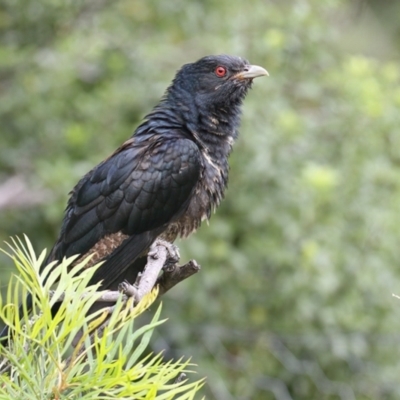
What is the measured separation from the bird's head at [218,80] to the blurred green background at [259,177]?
128 centimetres

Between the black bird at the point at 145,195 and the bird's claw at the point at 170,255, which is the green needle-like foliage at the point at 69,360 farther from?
the black bird at the point at 145,195

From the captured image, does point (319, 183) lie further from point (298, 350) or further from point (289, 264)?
point (298, 350)

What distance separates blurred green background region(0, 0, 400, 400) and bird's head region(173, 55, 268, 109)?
1282 mm

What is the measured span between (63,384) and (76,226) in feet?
6.43

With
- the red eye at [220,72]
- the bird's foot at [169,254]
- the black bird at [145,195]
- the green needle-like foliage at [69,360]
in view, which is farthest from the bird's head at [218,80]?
the green needle-like foliage at [69,360]

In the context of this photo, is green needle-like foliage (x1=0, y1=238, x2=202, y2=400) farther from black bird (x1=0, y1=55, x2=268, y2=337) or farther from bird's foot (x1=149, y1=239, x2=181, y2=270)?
black bird (x1=0, y1=55, x2=268, y2=337)

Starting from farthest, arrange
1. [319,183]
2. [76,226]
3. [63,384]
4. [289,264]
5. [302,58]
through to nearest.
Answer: [302,58]
[289,264]
[319,183]
[76,226]
[63,384]

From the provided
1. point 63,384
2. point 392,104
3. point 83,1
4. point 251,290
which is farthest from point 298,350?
point 63,384

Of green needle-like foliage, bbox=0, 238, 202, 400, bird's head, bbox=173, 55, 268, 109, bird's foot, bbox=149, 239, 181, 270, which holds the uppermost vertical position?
bird's head, bbox=173, 55, 268, 109

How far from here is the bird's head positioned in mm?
3670

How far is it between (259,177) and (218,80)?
66.0 inches

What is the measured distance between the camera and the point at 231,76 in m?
3.74

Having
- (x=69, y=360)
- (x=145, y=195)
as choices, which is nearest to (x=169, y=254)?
(x=145, y=195)

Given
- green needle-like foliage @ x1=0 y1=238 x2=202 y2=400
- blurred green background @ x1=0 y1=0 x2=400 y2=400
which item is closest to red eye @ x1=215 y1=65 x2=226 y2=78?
blurred green background @ x1=0 y1=0 x2=400 y2=400
